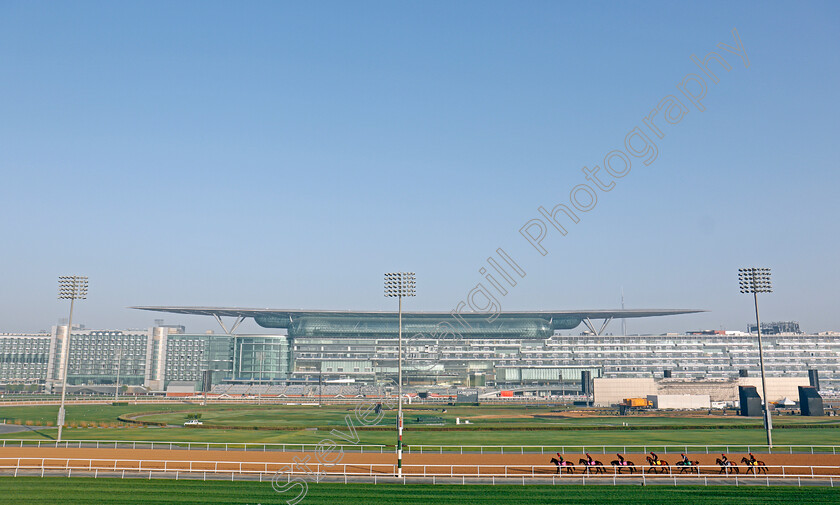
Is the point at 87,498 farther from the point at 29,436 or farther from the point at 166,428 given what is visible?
the point at 166,428

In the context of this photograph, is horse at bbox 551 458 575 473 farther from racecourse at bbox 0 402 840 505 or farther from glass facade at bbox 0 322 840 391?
glass facade at bbox 0 322 840 391

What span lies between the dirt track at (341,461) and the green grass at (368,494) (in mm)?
2410

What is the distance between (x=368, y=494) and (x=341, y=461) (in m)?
11.8

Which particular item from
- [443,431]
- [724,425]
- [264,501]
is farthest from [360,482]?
[724,425]

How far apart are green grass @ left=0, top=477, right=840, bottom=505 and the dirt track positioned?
7.91 ft

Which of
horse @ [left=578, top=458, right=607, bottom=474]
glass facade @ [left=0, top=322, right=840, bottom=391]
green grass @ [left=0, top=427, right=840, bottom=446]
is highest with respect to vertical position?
glass facade @ [left=0, top=322, right=840, bottom=391]

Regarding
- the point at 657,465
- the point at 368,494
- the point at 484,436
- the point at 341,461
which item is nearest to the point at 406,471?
the point at 341,461

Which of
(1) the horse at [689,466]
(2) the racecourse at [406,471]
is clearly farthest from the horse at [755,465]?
(1) the horse at [689,466]

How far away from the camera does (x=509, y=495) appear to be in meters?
30.9

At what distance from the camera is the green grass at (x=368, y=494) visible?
1161 inches

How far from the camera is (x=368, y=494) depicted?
103 ft

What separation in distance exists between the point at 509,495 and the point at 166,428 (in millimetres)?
52823

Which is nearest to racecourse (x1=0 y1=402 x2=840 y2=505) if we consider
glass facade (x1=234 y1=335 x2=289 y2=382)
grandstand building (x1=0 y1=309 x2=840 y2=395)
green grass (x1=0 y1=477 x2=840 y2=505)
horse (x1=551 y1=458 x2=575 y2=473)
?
green grass (x1=0 y1=477 x2=840 y2=505)

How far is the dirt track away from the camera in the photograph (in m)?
37.4
